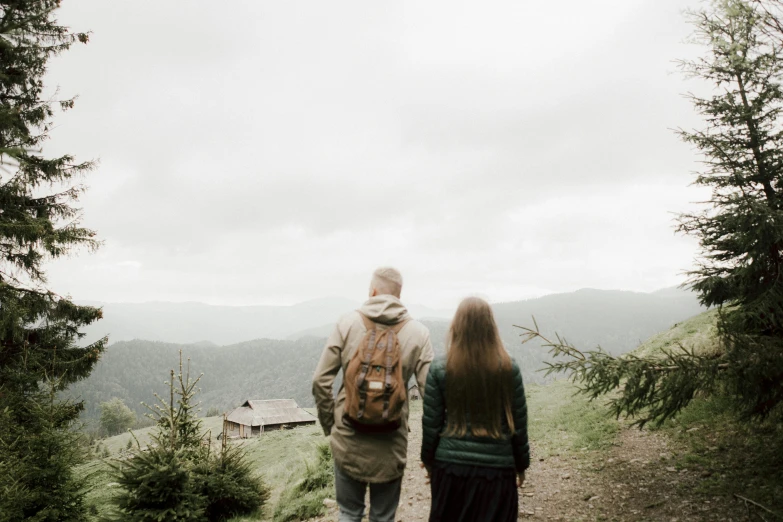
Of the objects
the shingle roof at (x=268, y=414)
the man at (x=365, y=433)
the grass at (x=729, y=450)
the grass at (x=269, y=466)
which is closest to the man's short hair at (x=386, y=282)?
the man at (x=365, y=433)

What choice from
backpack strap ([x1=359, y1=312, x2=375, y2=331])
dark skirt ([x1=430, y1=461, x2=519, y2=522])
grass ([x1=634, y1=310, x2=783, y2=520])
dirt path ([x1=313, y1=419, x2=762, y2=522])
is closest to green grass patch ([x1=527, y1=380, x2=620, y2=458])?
dirt path ([x1=313, y1=419, x2=762, y2=522])

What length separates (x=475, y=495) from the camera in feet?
9.58

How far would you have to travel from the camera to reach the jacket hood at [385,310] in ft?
11.2

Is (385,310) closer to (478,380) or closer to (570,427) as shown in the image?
(478,380)

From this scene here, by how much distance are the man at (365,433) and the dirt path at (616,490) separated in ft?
11.3

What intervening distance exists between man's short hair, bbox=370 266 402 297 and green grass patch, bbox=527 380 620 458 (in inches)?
195

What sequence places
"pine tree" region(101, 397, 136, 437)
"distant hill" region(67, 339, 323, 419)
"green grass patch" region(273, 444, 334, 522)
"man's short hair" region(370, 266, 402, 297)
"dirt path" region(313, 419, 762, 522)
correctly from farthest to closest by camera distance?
"distant hill" region(67, 339, 323, 419) < "pine tree" region(101, 397, 136, 437) < "green grass patch" region(273, 444, 334, 522) < "dirt path" region(313, 419, 762, 522) < "man's short hair" region(370, 266, 402, 297)

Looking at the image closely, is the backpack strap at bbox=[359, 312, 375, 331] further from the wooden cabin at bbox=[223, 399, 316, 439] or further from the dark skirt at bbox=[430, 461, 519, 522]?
the wooden cabin at bbox=[223, 399, 316, 439]

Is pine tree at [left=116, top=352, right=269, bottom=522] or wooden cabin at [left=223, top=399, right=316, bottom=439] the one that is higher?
pine tree at [left=116, top=352, right=269, bottom=522]

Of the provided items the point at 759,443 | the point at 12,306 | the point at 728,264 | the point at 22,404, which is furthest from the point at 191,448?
the point at 728,264

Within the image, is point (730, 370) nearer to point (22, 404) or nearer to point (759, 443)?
point (759, 443)

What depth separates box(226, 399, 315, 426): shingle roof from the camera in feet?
130

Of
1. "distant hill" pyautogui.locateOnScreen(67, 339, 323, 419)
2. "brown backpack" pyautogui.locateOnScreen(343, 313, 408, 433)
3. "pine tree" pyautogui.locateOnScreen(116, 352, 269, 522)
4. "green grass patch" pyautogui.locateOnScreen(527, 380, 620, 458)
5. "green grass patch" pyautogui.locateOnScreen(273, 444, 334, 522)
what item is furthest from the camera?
"distant hill" pyautogui.locateOnScreen(67, 339, 323, 419)

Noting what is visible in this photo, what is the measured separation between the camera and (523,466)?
3.20 meters
